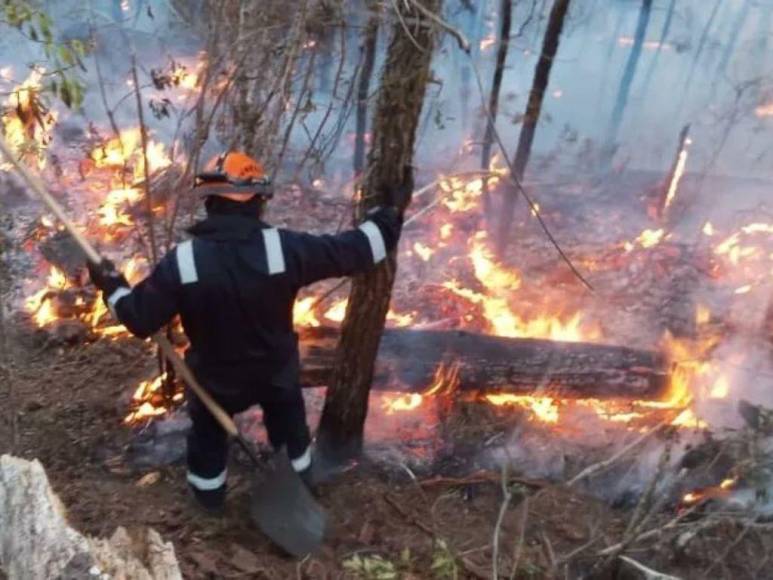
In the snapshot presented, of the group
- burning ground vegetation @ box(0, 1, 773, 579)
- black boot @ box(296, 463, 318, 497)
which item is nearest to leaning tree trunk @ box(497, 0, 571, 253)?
burning ground vegetation @ box(0, 1, 773, 579)

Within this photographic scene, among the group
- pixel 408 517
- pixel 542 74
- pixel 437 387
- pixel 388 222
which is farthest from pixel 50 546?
pixel 542 74

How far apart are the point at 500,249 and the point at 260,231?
5.27m

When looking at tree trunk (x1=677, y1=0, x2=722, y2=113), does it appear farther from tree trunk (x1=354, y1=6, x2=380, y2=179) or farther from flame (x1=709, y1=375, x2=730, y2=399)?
flame (x1=709, y1=375, x2=730, y2=399)

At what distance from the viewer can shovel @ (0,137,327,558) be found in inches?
151

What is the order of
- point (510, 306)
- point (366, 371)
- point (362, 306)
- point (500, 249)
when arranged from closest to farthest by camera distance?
1. point (362, 306)
2. point (366, 371)
3. point (510, 306)
4. point (500, 249)

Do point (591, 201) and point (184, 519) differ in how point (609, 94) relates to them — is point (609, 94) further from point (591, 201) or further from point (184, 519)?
point (184, 519)

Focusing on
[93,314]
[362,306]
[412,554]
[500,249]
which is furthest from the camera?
[500,249]

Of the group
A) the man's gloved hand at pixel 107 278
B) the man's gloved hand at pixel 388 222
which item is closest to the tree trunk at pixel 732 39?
the man's gloved hand at pixel 388 222

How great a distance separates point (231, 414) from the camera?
4160 mm

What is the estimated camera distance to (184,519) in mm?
4043

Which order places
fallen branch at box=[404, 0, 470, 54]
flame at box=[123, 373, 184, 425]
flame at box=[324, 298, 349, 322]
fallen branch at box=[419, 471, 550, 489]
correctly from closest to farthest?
fallen branch at box=[404, 0, 470, 54] < fallen branch at box=[419, 471, 550, 489] < flame at box=[123, 373, 184, 425] < flame at box=[324, 298, 349, 322]

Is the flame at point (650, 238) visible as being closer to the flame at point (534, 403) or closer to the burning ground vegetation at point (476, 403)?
the burning ground vegetation at point (476, 403)

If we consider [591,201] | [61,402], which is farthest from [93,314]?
[591,201]

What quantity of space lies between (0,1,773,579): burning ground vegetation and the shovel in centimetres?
13
